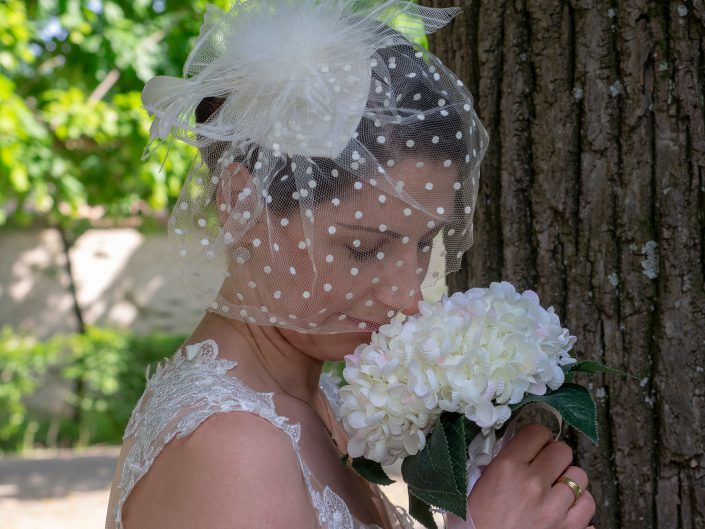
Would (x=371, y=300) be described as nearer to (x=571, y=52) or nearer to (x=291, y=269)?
(x=291, y=269)

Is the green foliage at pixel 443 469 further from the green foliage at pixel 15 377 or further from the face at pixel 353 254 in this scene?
the green foliage at pixel 15 377

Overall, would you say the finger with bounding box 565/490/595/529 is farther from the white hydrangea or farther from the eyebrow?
the eyebrow

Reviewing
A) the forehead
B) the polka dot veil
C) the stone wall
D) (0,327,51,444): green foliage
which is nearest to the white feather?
the polka dot veil

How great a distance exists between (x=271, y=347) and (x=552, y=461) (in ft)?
2.21

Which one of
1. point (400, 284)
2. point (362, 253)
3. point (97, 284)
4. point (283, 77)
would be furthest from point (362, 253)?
point (97, 284)

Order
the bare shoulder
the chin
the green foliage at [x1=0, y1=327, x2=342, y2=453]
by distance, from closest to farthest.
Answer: the bare shoulder
the chin
the green foliage at [x1=0, y1=327, x2=342, y2=453]

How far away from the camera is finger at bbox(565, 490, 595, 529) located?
5.61 feet

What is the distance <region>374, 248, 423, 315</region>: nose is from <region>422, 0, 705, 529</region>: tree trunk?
1.55 ft

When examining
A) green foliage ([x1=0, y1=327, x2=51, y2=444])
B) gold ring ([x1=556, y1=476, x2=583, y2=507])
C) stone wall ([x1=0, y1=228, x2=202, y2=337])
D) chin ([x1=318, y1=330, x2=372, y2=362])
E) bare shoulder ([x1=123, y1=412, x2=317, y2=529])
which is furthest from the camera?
stone wall ([x1=0, y1=228, x2=202, y2=337])

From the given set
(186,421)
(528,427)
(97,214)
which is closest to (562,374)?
(528,427)

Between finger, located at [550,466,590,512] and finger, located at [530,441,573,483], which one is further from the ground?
finger, located at [530,441,573,483]

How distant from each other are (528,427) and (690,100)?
859mm

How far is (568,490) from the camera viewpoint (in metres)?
1.74

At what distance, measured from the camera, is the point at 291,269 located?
1778mm
